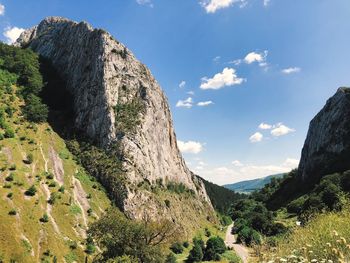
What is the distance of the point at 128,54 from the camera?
125 meters

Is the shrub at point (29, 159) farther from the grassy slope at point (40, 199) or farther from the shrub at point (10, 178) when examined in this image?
the shrub at point (10, 178)

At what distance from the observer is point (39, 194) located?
66812 millimetres

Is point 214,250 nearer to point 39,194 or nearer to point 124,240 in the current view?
point 124,240

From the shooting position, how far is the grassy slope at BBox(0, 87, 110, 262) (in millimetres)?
54594

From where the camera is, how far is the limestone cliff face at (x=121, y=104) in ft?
328

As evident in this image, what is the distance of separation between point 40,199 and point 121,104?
4910 centimetres

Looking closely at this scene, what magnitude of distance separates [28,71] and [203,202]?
76.7 m

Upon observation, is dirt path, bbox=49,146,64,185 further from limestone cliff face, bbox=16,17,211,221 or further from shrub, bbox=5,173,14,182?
limestone cliff face, bbox=16,17,211,221

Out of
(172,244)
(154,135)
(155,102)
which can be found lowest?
(172,244)

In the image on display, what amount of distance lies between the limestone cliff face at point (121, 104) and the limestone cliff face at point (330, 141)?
51.4 m

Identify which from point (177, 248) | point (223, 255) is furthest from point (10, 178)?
point (223, 255)

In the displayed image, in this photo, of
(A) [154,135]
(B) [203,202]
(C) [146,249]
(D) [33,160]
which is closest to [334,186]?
(B) [203,202]

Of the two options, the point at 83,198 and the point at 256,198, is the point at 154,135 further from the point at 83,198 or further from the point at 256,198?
the point at 256,198

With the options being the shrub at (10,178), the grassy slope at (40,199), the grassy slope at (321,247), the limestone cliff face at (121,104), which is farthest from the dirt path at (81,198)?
the grassy slope at (321,247)
